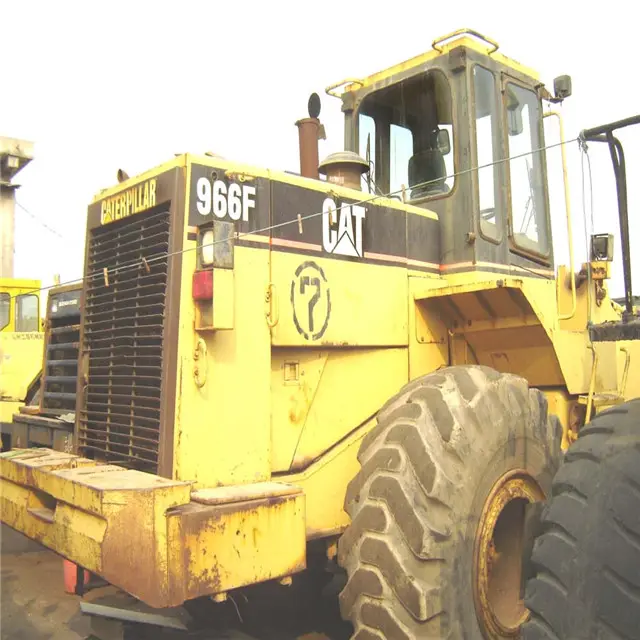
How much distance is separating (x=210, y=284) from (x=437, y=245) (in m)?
1.93

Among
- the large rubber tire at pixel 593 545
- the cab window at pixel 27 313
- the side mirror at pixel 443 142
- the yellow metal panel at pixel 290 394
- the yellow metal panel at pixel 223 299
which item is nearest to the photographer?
the large rubber tire at pixel 593 545

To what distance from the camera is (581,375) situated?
4.66 m

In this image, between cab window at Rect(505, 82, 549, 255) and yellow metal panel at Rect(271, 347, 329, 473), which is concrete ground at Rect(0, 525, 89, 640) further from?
cab window at Rect(505, 82, 549, 255)

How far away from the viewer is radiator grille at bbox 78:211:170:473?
3311 millimetres

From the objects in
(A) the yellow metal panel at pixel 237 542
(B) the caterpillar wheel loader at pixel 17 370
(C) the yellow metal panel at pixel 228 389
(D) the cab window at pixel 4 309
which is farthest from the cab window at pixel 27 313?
(A) the yellow metal panel at pixel 237 542

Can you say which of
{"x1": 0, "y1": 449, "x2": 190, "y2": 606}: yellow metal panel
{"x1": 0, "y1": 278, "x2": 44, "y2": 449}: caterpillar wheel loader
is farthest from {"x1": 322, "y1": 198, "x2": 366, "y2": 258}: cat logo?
{"x1": 0, "y1": 278, "x2": 44, "y2": 449}: caterpillar wheel loader

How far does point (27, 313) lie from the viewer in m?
11.0

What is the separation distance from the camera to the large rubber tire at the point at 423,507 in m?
2.96

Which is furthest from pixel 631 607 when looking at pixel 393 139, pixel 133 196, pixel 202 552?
pixel 393 139

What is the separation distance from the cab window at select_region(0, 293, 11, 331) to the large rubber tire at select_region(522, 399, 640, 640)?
33.8 feet

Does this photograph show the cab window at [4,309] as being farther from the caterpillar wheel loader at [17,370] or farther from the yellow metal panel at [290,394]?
the yellow metal panel at [290,394]

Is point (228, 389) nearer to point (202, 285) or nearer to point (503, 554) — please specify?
point (202, 285)

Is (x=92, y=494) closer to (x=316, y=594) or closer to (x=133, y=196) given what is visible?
(x=133, y=196)

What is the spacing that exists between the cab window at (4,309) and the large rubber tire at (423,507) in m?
9.23
